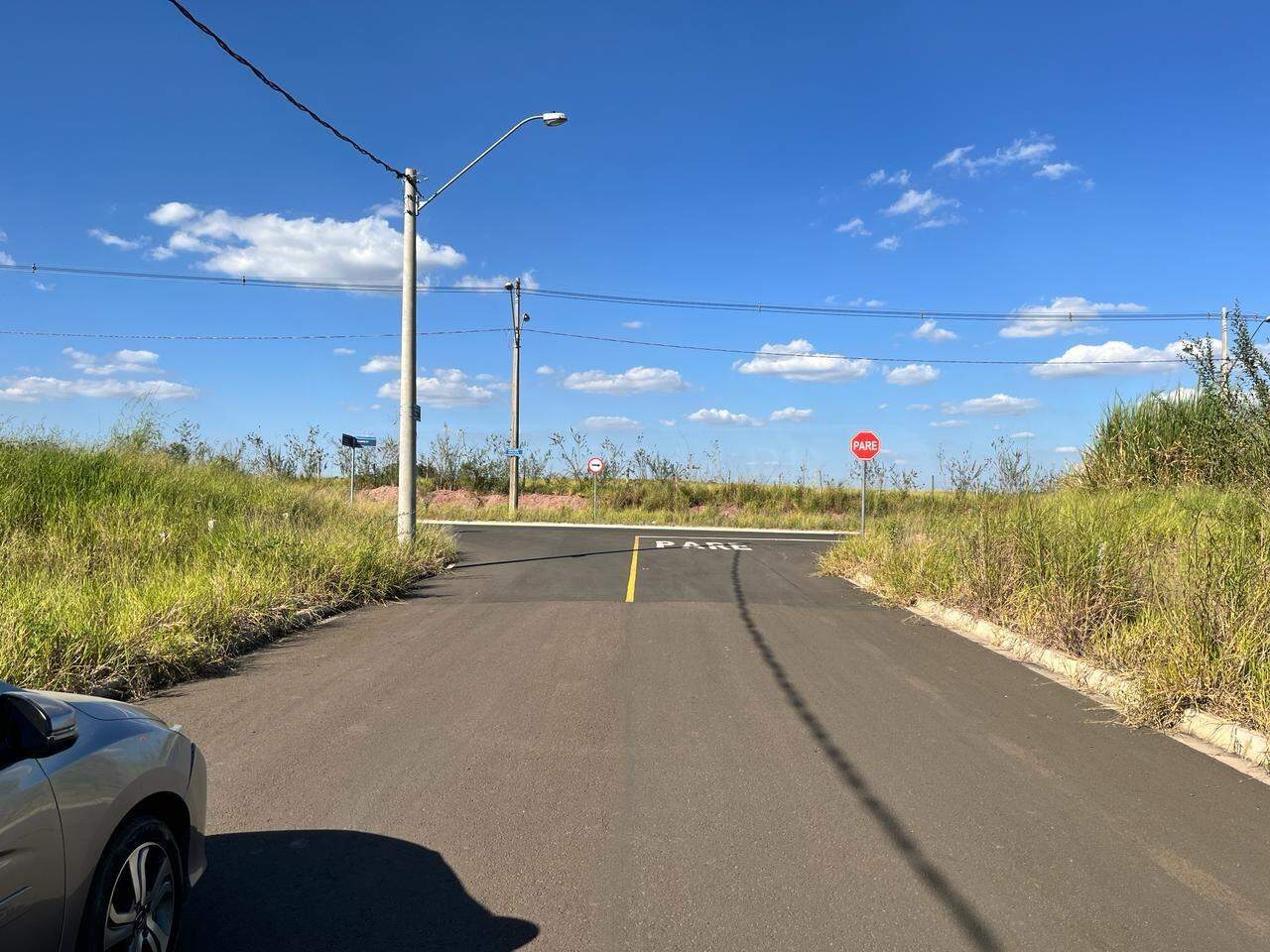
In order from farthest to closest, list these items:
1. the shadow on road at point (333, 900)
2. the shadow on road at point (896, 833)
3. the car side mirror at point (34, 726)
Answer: the shadow on road at point (896, 833), the shadow on road at point (333, 900), the car side mirror at point (34, 726)

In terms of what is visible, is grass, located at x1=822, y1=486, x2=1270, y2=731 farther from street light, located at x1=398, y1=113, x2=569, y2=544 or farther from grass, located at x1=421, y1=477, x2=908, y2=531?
grass, located at x1=421, y1=477, x2=908, y2=531

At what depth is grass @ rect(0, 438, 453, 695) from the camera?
21.6 ft

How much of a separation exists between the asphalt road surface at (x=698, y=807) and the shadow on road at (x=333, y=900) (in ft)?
0.04

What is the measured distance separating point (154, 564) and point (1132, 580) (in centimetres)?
1099

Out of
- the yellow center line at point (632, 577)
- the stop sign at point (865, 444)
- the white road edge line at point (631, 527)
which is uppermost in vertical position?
the stop sign at point (865, 444)

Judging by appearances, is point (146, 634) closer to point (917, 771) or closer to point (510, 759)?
point (510, 759)

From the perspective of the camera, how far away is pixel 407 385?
48.1ft

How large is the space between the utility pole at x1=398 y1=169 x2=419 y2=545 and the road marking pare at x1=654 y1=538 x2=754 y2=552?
7780mm

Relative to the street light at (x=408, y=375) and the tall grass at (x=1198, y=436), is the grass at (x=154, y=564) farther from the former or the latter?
the tall grass at (x=1198, y=436)

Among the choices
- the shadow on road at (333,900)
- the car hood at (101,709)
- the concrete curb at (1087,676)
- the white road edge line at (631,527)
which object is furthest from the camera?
the white road edge line at (631,527)

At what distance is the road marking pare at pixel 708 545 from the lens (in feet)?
67.1

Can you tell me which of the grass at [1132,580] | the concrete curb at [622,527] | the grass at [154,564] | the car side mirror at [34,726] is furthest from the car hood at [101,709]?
the concrete curb at [622,527]

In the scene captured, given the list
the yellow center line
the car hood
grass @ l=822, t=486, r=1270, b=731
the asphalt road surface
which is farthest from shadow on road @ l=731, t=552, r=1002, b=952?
the yellow center line

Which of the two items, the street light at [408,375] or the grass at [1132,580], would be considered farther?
the street light at [408,375]
